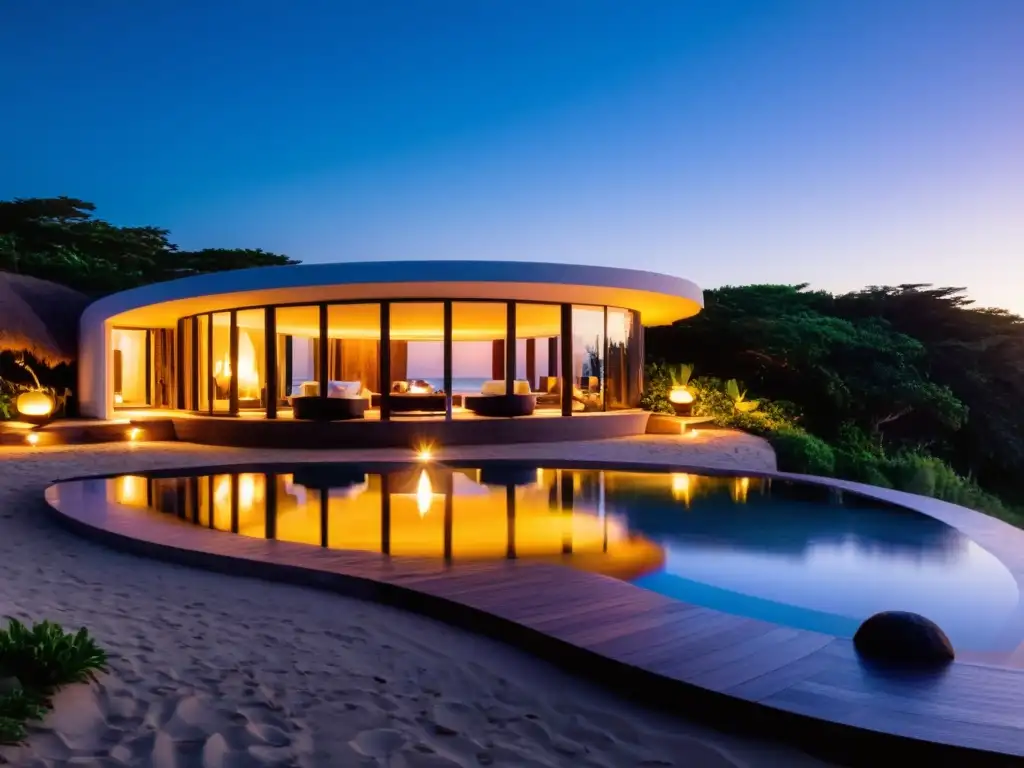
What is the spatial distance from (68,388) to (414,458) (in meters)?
13.8

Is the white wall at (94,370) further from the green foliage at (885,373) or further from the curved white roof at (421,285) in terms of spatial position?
the green foliage at (885,373)

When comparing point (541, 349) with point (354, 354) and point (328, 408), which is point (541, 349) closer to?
point (354, 354)

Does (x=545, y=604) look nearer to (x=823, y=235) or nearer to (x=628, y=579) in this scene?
(x=628, y=579)

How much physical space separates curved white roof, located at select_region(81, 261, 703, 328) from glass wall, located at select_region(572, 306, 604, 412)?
0.39 m

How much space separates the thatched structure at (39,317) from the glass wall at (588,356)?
13.7 m

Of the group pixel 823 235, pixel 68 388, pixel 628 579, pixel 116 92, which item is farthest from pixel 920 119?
pixel 116 92

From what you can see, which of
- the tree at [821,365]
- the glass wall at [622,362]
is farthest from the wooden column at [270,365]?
the tree at [821,365]

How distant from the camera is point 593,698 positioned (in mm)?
3027

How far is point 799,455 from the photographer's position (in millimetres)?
14062

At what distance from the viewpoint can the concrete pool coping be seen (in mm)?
2498

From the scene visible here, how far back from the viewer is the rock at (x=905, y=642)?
3.05m

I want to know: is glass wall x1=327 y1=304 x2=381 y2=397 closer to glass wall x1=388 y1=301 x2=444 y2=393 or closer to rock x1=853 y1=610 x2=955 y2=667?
glass wall x1=388 y1=301 x2=444 y2=393

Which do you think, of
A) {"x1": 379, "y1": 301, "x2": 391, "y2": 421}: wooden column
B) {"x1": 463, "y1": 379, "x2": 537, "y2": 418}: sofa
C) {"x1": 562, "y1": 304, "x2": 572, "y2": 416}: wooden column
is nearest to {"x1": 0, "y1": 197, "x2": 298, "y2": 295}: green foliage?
{"x1": 379, "y1": 301, "x2": 391, "y2": 421}: wooden column

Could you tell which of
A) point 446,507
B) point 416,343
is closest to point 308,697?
point 446,507
